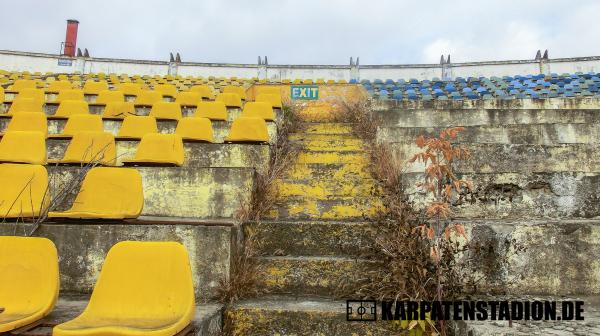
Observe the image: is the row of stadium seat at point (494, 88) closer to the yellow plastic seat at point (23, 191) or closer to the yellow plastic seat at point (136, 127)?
the yellow plastic seat at point (136, 127)

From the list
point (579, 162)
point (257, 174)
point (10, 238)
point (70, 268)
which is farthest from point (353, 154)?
point (10, 238)

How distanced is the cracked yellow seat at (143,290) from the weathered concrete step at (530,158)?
9.11 ft

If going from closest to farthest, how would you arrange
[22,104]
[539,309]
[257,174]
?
1. [539,309]
2. [257,174]
3. [22,104]

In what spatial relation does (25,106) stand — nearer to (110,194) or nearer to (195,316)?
(110,194)

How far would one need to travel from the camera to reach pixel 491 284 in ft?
9.00

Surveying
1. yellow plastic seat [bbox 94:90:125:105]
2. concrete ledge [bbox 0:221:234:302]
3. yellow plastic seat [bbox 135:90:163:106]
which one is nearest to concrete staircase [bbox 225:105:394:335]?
concrete ledge [bbox 0:221:234:302]

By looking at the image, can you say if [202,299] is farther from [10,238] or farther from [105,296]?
[10,238]

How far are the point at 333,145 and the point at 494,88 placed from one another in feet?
25.4

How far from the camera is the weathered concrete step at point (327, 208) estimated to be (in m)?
3.61

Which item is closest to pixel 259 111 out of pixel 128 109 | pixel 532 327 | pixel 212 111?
pixel 212 111

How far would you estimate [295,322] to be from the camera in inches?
96.0

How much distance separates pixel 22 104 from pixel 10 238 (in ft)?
Answer: 15.6

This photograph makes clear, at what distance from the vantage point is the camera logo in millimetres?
2422

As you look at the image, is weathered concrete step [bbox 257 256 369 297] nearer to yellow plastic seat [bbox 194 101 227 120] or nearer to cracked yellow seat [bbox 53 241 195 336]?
cracked yellow seat [bbox 53 241 195 336]
